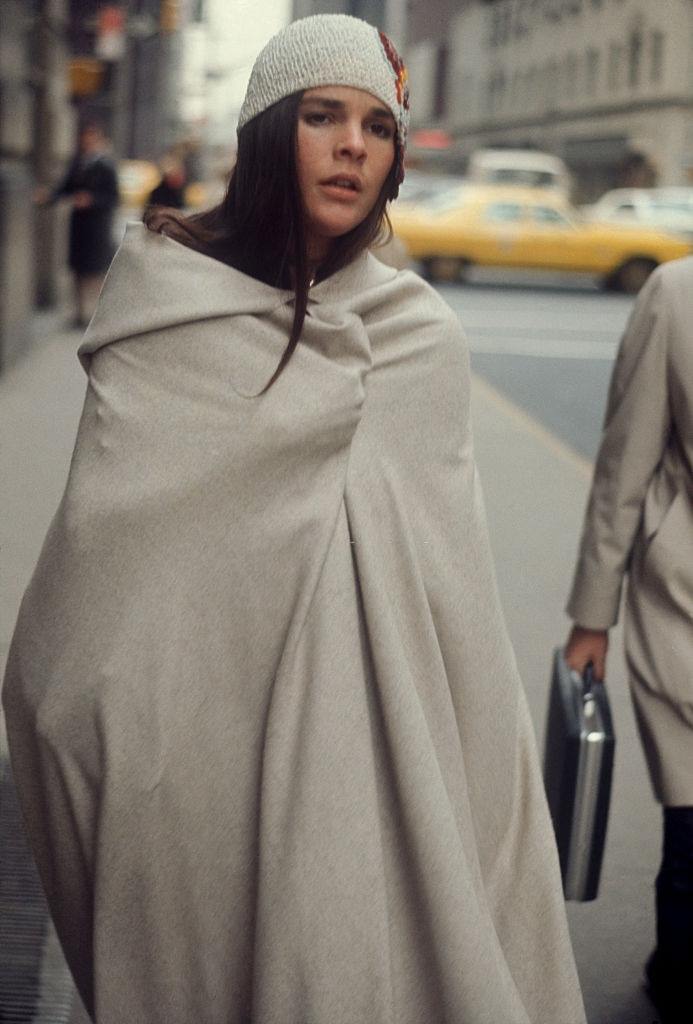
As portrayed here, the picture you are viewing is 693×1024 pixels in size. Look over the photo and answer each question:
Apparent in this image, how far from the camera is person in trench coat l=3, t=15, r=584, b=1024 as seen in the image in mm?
2484

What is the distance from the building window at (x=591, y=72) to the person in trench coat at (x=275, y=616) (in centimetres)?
3487

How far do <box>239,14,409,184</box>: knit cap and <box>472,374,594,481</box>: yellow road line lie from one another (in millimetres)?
7586

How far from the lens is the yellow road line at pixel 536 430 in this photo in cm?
1094

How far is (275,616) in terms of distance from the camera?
2521 mm

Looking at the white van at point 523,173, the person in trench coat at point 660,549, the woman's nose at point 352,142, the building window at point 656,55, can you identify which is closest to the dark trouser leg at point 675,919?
the person in trench coat at point 660,549

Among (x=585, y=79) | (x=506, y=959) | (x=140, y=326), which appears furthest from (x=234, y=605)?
(x=585, y=79)

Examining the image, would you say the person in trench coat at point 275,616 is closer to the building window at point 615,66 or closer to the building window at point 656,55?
the building window at point 656,55

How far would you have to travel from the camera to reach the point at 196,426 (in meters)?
2.48

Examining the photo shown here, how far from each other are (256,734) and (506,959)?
55 centimetres

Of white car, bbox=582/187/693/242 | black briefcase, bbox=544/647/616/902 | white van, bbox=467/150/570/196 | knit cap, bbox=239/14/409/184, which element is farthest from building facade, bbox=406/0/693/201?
knit cap, bbox=239/14/409/184

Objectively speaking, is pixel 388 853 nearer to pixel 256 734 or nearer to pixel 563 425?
pixel 256 734

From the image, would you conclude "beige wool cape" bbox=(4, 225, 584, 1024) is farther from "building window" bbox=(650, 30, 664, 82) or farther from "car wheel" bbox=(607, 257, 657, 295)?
"building window" bbox=(650, 30, 664, 82)

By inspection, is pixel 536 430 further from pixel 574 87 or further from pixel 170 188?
pixel 574 87

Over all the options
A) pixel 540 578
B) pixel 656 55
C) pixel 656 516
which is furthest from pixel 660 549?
pixel 656 55
